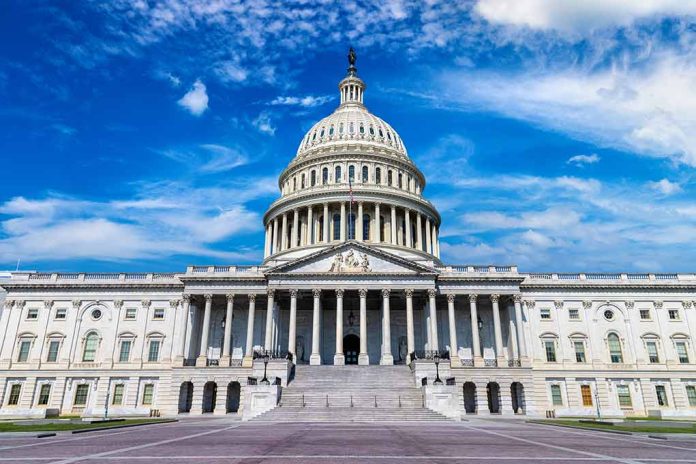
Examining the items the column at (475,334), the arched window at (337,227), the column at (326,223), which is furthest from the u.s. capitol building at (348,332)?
the arched window at (337,227)

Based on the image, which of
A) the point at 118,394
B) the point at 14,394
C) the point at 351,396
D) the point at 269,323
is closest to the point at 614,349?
the point at 351,396

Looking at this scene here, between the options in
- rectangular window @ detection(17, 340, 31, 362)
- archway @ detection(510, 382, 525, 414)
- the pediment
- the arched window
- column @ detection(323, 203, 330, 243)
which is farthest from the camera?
the arched window

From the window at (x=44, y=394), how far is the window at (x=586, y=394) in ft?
185

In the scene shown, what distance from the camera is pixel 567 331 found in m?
54.3

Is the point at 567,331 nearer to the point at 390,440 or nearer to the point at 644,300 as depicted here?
the point at 644,300

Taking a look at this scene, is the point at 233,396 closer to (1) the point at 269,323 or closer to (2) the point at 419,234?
(1) the point at 269,323

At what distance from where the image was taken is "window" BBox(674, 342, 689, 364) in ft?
175

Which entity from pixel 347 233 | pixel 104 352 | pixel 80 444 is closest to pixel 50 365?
pixel 104 352

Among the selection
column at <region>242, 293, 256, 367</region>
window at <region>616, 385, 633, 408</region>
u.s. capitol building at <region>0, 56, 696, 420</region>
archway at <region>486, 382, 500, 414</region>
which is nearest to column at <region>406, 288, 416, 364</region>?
u.s. capitol building at <region>0, 56, 696, 420</region>

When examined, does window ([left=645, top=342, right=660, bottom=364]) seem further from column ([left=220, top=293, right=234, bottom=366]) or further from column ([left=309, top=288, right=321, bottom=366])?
column ([left=220, top=293, right=234, bottom=366])

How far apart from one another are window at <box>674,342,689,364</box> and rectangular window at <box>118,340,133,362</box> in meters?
60.1

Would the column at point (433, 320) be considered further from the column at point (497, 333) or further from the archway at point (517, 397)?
the archway at point (517, 397)

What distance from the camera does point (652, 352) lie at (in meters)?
53.7

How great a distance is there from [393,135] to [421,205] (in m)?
16.1
